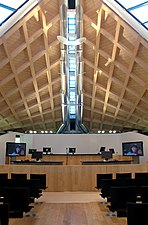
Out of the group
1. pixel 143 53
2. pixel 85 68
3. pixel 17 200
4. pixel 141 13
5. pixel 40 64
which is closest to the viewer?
pixel 17 200

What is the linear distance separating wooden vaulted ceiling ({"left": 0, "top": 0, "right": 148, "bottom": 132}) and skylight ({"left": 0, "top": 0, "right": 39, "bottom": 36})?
0.88 feet

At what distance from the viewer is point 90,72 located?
14.2m

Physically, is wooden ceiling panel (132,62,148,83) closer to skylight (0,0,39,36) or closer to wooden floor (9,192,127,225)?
skylight (0,0,39,36)

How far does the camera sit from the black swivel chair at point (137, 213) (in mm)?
2674

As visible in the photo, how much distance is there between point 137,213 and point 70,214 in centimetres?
318

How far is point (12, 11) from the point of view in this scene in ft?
27.9

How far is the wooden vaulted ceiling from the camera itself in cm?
968

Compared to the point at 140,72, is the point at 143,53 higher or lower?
higher

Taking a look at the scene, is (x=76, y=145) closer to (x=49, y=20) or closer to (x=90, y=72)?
(x=90, y=72)

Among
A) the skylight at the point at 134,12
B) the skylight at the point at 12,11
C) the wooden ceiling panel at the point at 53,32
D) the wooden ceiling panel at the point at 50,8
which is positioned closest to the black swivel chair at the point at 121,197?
the skylight at the point at 134,12

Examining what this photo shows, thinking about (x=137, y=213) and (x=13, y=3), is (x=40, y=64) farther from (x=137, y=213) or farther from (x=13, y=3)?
(x=137, y=213)

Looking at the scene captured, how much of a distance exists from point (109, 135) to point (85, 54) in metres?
8.40

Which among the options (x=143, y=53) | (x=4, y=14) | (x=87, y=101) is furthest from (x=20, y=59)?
(x=87, y=101)

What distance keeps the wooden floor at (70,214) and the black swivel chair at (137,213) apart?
88.2 inches
